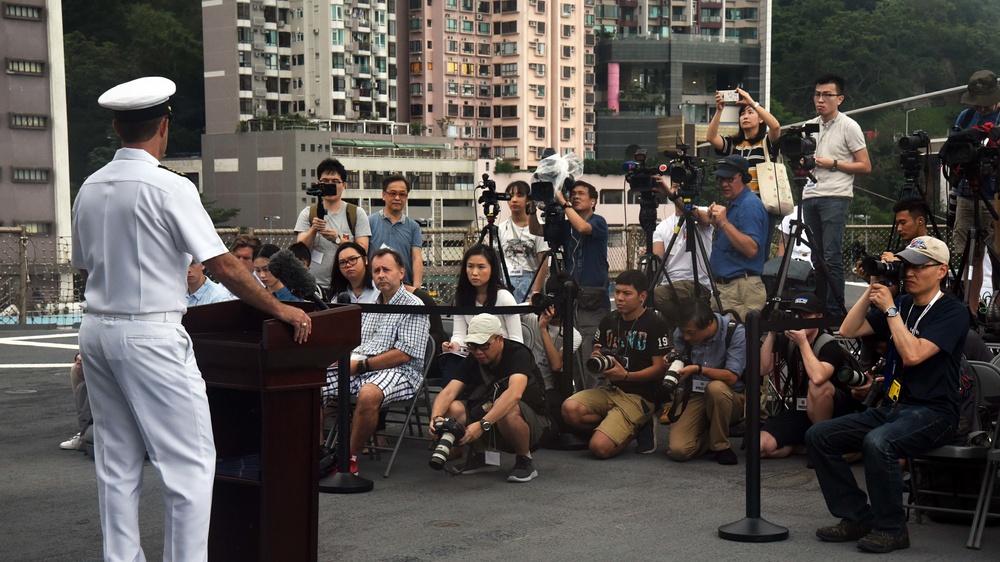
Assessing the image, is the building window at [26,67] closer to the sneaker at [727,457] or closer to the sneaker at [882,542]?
the sneaker at [727,457]

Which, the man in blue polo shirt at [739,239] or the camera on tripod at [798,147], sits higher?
the camera on tripod at [798,147]

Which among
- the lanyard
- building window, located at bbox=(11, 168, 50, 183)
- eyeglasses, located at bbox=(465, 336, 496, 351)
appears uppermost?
building window, located at bbox=(11, 168, 50, 183)

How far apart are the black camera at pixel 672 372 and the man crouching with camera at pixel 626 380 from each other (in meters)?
0.11

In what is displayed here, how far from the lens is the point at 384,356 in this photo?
289 inches

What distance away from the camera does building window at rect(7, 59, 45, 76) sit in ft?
169

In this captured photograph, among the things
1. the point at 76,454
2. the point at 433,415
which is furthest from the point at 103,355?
the point at 76,454

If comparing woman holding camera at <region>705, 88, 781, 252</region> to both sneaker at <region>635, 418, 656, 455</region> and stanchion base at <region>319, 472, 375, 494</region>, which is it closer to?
sneaker at <region>635, 418, 656, 455</region>

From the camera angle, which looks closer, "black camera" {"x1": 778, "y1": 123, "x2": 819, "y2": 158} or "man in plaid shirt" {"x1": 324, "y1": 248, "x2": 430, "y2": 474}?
"man in plaid shirt" {"x1": 324, "y1": 248, "x2": 430, "y2": 474}

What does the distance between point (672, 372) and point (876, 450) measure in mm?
2007

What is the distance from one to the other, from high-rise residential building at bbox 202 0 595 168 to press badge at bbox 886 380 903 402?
90.8 metres

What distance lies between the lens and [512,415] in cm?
702

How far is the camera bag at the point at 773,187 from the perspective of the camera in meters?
9.15

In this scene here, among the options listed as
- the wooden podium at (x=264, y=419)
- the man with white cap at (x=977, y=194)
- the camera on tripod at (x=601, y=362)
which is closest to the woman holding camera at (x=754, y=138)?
the man with white cap at (x=977, y=194)

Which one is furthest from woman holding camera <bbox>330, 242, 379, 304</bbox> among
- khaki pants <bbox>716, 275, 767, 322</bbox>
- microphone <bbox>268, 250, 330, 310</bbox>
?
microphone <bbox>268, 250, 330, 310</bbox>
